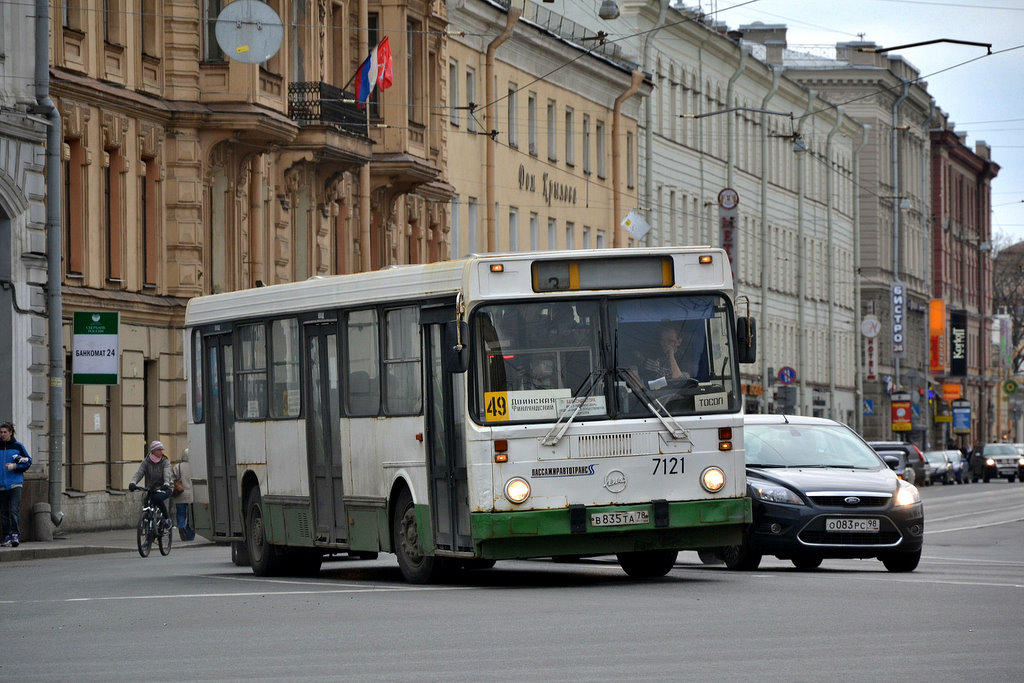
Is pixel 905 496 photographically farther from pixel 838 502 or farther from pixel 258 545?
pixel 258 545

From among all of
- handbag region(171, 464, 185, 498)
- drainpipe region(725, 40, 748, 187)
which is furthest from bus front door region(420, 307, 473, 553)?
drainpipe region(725, 40, 748, 187)

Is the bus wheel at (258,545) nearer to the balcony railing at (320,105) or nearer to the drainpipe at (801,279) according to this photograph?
the balcony railing at (320,105)

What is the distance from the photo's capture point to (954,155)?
124 m

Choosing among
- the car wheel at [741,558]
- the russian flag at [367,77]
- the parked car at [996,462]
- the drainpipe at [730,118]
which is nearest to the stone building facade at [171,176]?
the russian flag at [367,77]

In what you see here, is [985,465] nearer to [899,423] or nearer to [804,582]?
[899,423]

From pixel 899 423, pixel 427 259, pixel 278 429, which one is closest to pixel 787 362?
pixel 899 423

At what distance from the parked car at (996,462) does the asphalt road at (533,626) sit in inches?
2387

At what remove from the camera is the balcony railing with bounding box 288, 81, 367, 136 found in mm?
42344

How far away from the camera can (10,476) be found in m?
30.5

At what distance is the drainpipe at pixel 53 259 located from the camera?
32500 mm

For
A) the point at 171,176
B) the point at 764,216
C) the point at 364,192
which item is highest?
the point at 764,216

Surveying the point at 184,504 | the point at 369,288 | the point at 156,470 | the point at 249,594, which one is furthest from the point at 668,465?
the point at 184,504

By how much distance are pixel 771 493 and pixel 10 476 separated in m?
13.4

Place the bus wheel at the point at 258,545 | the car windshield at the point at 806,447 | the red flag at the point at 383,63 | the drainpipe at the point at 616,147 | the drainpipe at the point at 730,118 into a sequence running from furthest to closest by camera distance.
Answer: the drainpipe at the point at 730,118
the drainpipe at the point at 616,147
the red flag at the point at 383,63
the bus wheel at the point at 258,545
the car windshield at the point at 806,447
